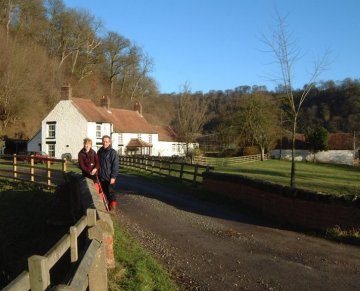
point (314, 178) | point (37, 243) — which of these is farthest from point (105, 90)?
point (37, 243)

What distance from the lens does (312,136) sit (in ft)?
235

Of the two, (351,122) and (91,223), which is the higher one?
(351,122)

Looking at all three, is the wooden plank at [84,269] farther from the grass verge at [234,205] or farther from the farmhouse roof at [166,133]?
the farmhouse roof at [166,133]

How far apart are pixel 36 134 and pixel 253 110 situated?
28423 mm

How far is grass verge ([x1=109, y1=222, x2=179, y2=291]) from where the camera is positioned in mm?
5988

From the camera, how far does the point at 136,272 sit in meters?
6.47

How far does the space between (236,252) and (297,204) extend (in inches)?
131

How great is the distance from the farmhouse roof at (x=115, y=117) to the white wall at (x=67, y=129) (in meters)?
0.81

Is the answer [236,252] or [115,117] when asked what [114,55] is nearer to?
[115,117]

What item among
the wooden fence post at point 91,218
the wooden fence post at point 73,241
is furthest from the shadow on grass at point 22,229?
the wooden fence post at point 73,241

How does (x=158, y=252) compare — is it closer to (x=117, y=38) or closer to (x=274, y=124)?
(x=274, y=124)

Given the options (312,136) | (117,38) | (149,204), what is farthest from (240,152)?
(149,204)

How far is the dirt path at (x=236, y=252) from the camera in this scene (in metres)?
6.60

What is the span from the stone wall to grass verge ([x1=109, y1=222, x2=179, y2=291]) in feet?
14.2
